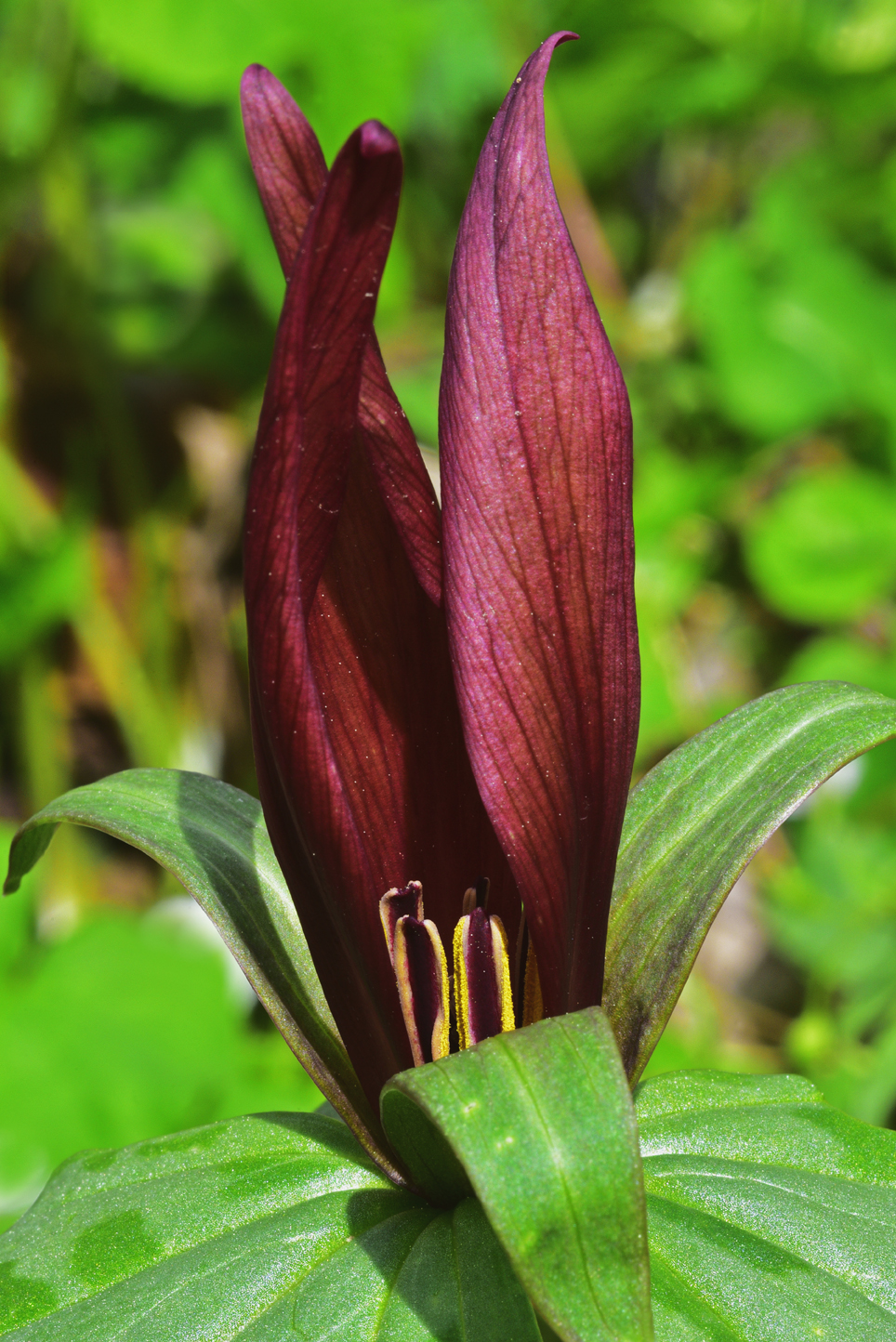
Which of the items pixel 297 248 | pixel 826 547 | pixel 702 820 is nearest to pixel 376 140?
pixel 297 248

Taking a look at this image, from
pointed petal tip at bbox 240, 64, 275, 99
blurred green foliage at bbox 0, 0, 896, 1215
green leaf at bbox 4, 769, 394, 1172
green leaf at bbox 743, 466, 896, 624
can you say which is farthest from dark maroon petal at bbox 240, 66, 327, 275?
green leaf at bbox 743, 466, 896, 624

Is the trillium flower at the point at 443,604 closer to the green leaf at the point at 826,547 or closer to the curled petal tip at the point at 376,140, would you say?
the curled petal tip at the point at 376,140

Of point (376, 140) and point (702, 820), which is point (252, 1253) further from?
point (376, 140)

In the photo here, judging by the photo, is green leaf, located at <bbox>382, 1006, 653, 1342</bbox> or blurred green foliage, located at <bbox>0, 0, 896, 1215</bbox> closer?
green leaf, located at <bbox>382, 1006, 653, 1342</bbox>

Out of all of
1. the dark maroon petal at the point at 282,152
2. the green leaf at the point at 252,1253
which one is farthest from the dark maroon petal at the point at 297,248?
the green leaf at the point at 252,1253

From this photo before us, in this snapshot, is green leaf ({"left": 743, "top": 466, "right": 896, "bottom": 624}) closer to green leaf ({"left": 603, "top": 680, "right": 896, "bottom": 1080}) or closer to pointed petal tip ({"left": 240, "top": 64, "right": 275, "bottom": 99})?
green leaf ({"left": 603, "top": 680, "right": 896, "bottom": 1080})

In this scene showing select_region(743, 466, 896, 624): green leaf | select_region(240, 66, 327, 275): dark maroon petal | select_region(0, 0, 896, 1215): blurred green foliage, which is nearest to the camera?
select_region(240, 66, 327, 275): dark maroon petal

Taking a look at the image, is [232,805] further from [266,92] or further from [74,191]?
[74,191]

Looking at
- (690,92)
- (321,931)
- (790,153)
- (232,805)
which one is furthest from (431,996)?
(790,153)
